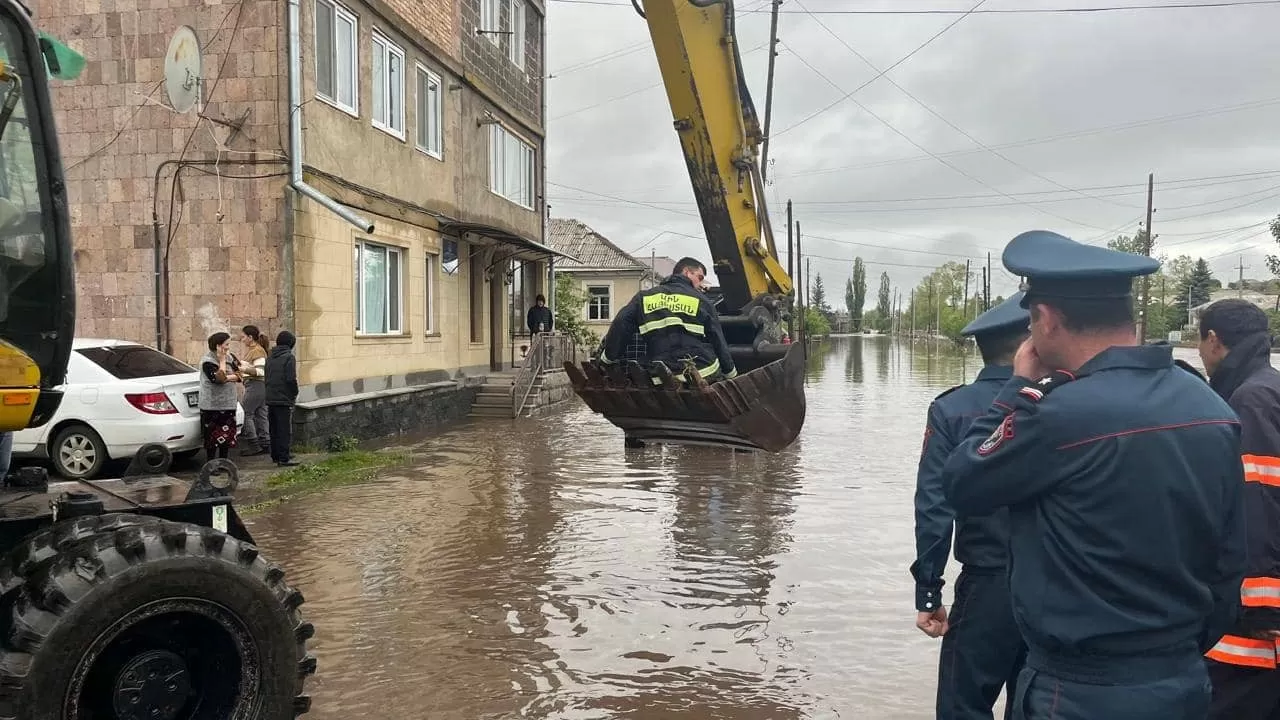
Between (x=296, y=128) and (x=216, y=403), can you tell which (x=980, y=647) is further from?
(x=296, y=128)

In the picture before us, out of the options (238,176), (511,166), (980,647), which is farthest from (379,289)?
(980,647)

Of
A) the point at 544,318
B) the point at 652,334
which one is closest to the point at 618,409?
the point at 652,334

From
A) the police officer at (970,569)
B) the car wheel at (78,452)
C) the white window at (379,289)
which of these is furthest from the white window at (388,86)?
the police officer at (970,569)

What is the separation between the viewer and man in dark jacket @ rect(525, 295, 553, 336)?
22234 mm

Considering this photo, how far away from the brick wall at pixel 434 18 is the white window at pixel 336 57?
1314 mm

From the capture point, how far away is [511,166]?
824 inches

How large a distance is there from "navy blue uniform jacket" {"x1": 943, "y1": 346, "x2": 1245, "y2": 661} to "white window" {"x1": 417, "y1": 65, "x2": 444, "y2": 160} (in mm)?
14871

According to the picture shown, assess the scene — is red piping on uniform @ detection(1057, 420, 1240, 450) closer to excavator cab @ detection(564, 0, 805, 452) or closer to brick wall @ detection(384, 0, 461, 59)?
excavator cab @ detection(564, 0, 805, 452)

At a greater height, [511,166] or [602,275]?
[511,166]

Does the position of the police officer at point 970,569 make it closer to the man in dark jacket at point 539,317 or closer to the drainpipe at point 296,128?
the drainpipe at point 296,128

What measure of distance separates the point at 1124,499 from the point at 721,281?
779 cm

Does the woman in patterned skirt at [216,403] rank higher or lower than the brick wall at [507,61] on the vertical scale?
lower

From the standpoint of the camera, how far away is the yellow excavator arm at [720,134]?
28.0 feet

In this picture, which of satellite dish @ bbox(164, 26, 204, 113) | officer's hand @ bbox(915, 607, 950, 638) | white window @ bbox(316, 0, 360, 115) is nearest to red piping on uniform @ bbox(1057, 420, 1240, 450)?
officer's hand @ bbox(915, 607, 950, 638)
